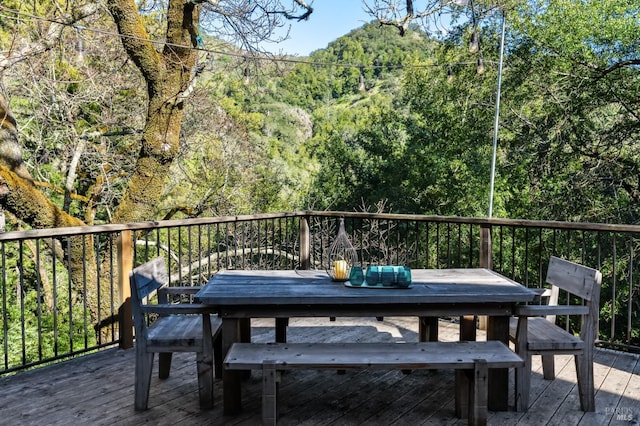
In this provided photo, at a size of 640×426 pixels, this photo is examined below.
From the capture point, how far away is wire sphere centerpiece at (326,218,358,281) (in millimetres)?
2715

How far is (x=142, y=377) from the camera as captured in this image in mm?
2502

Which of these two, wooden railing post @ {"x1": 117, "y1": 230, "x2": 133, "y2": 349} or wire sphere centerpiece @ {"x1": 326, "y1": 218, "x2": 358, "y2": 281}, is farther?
wooden railing post @ {"x1": 117, "y1": 230, "x2": 133, "y2": 349}

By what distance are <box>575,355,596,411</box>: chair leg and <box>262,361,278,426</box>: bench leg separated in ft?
5.09

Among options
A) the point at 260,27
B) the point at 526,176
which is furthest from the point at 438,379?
the point at 526,176

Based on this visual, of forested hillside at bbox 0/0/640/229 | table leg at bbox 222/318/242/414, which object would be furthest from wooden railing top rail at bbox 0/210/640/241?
forested hillside at bbox 0/0/640/229

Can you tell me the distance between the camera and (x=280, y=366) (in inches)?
83.5

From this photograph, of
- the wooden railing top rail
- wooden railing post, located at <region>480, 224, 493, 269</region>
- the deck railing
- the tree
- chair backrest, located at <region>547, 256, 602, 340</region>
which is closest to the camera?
chair backrest, located at <region>547, 256, 602, 340</region>

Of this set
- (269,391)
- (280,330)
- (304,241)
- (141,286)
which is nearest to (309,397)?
(280,330)

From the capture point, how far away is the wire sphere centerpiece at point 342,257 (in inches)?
107

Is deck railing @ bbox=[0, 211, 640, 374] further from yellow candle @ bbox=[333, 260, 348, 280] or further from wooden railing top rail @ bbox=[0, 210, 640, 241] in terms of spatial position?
yellow candle @ bbox=[333, 260, 348, 280]

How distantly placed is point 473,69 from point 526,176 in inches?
129

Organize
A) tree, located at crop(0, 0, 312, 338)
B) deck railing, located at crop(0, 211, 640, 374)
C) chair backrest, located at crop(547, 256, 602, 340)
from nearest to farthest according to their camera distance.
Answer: chair backrest, located at crop(547, 256, 602, 340) < deck railing, located at crop(0, 211, 640, 374) < tree, located at crop(0, 0, 312, 338)

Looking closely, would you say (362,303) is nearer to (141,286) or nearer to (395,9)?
(141,286)

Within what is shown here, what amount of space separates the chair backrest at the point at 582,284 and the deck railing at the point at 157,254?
1.62ft
